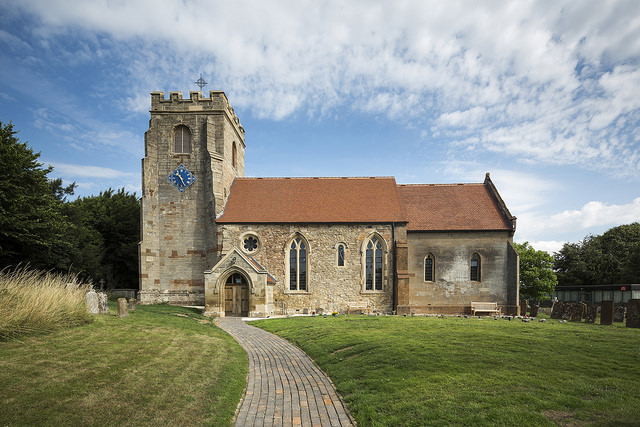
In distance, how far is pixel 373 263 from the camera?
25438 mm

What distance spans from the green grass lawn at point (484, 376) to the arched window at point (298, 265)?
1203cm

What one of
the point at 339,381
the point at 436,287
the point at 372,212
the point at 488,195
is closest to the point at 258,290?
the point at 372,212

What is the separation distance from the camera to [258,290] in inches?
910

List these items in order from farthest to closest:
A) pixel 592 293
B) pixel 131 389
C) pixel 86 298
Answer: pixel 592 293 → pixel 86 298 → pixel 131 389

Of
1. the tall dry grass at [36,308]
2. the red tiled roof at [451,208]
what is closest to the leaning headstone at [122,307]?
the tall dry grass at [36,308]

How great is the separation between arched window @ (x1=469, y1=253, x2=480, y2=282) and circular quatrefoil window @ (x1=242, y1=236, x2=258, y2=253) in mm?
15660

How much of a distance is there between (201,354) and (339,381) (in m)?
4.38

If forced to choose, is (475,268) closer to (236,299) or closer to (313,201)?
(313,201)

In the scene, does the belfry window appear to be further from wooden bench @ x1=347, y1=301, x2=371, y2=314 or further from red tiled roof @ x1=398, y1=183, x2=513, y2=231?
red tiled roof @ x1=398, y1=183, x2=513, y2=231

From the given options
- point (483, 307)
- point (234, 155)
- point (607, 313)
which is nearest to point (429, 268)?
point (483, 307)

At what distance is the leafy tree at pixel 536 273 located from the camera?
38.2 meters

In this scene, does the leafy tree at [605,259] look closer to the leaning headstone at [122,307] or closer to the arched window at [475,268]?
the arched window at [475,268]

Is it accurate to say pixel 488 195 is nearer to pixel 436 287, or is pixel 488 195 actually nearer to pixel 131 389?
pixel 436 287

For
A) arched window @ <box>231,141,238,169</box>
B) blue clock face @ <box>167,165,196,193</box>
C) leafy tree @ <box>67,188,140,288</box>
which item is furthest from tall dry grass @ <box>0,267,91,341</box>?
leafy tree @ <box>67,188,140,288</box>
